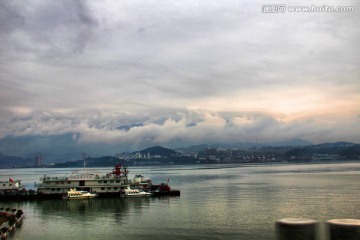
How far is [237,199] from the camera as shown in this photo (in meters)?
62.5

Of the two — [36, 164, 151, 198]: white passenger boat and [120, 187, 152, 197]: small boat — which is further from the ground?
[36, 164, 151, 198]: white passenger boat

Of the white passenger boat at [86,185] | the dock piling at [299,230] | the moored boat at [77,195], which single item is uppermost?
the dock piling at [299,230]

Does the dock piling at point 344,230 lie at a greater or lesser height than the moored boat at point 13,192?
greater

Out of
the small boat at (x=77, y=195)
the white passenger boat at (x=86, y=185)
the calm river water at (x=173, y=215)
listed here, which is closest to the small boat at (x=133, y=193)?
the white passenger boat at (x=86, y=185)

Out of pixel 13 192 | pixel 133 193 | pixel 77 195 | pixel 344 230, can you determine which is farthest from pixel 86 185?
pixel 344 230

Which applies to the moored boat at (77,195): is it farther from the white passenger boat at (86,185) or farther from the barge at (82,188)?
the white passenger boat at (86,185)

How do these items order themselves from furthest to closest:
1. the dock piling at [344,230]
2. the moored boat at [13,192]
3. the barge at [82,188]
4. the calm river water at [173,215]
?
the barge at [82,188] → the moored boat at [13,192] → the calm river water at [173,215] → the dock piling at [344,230]

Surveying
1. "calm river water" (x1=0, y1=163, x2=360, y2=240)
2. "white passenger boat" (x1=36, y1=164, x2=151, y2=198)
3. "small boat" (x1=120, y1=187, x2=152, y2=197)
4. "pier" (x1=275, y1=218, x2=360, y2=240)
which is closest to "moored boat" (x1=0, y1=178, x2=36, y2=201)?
"white passenger boat" (x1=36, y1=164, x2=151, y2=198)

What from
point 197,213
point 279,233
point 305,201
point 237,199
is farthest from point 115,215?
point 279,233

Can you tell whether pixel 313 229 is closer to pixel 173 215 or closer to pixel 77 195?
pixel 173 215

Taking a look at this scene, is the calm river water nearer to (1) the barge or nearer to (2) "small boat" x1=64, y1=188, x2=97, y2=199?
(2) "small boat" x1=64, y1=188, x2=97, y2=199

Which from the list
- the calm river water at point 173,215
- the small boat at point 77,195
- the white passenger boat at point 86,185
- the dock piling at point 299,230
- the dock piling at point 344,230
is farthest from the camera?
the white passenger boat at point 86,185

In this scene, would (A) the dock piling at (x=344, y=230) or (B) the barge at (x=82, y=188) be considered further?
(B) the barge at (x=82, y=188)

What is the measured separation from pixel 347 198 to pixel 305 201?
25.4ft
